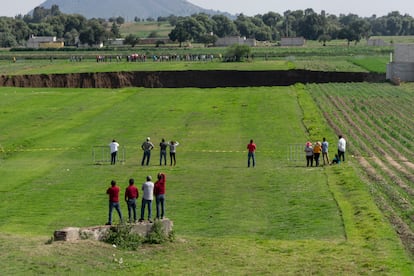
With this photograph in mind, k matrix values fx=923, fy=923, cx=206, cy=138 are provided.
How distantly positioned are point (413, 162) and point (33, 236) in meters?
21.2

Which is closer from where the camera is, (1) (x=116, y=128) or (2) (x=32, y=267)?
(2) (x=32, y=267)

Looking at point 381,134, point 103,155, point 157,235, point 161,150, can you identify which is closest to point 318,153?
point 161,150

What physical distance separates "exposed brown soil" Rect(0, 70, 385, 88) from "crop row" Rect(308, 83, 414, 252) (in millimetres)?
13589

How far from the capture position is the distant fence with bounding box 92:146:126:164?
1766 inches

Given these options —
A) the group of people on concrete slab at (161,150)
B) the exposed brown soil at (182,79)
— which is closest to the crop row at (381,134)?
the group of people on concrete slab at (161,150)

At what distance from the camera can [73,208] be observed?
3250 cm

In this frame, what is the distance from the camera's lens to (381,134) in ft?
175

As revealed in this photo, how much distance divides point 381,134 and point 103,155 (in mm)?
16765

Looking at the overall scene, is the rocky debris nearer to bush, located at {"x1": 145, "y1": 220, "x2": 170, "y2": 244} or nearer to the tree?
bush, located at {"x1": 145, "y1": 220, "x2": 170, "y2": 244}

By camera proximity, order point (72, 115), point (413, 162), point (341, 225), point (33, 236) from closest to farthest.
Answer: point (33, 236)
point (341, 225)
point (413, 162)
point (72, 115)

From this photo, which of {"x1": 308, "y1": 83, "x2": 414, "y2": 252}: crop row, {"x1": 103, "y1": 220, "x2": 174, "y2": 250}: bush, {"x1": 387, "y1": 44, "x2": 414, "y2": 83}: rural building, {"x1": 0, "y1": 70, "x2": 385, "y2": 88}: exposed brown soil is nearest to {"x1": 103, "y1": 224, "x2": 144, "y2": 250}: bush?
{"x1": 103, "y1": 220, "x2": 174, "y2": 250}: bush

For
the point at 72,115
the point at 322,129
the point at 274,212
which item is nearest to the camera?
the point at 274,212

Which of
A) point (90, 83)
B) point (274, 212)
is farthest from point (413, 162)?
point (90, 83)

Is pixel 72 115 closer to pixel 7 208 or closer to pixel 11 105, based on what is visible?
pixel 11 105
